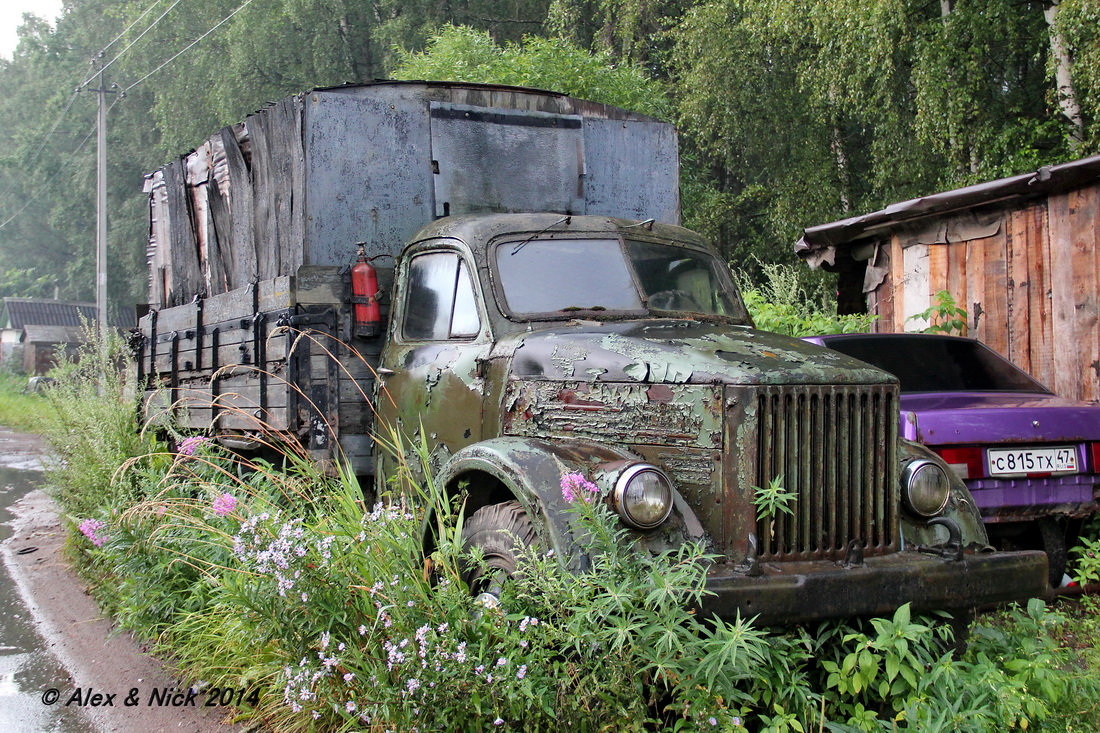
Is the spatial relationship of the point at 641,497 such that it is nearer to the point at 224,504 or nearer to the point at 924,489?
the point at 924,489

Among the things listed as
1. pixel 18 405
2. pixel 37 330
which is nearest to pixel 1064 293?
pixel 18 405

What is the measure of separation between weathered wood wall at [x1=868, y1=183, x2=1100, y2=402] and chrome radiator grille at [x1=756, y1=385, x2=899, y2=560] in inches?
203

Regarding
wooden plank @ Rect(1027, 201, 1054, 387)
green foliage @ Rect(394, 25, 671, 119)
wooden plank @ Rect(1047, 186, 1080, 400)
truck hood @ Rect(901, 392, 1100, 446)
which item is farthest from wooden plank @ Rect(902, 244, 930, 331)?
green foliage @ Rect(394, 25, 671, 119)

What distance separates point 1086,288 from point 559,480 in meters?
6.30

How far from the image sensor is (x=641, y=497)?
→ 3422 millimetres

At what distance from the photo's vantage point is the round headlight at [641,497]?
3.41 m

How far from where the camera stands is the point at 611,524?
3283 millimetres

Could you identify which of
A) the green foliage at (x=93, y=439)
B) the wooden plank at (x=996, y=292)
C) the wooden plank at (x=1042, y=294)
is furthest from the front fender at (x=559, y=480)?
the wooden plank at (x=996, y=292)

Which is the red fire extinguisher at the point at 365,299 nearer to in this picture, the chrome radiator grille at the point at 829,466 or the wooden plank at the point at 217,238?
the wooden plank at the point at 217,238

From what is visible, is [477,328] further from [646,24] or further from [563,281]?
[646,24]

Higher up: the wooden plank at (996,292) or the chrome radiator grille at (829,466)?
the wooden plank at (996,292)

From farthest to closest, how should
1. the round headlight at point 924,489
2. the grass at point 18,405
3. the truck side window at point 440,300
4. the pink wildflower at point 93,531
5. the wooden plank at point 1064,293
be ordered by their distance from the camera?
the grass at point 18,405, the wooden plank at point 1064,293, the pink wildflower at point 93,531, the truck side window at point 440,300, the round headlight at point 924,489

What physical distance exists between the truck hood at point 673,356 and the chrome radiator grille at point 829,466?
0.08m

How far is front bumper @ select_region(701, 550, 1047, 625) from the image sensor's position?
3266mm
